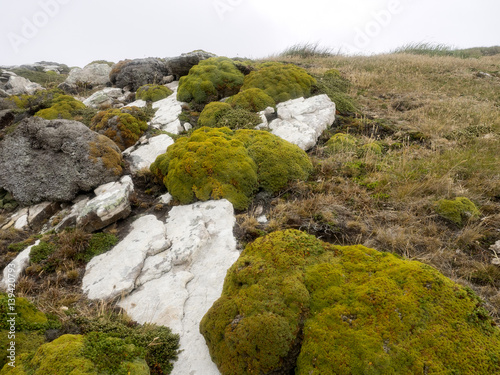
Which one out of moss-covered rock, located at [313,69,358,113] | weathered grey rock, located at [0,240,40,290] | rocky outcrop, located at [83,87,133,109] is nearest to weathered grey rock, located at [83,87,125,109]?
rocky outcrop, located at [83,87,133,109]

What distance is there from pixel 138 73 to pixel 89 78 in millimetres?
5763

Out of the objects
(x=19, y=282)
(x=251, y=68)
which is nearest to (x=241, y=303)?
(x=19, y=282)

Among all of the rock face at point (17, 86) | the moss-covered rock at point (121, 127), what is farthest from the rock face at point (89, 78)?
the moss-covered rock at point (121, 127)

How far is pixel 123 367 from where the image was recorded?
3.04 m

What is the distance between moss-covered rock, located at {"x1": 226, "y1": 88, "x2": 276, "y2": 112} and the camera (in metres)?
10.6

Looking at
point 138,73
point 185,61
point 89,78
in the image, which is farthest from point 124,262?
point 89,78

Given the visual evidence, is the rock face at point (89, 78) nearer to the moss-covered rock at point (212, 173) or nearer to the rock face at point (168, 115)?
the rock face at point (168, 115)

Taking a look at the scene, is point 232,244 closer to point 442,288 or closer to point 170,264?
point 170,264

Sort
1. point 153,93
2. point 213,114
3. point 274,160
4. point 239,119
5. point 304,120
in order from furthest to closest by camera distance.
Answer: point 153,93, point 213,114, point 304,120, point 239,119, point 274,160

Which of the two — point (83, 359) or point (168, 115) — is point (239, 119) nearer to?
point (168, 115)

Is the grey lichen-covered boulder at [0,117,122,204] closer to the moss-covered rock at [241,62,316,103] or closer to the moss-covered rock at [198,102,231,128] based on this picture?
the moss-covered rock at [198,102,231,128]

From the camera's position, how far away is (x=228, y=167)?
22.0ft

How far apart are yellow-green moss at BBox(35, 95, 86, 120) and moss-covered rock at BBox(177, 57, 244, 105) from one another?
4.98 metres

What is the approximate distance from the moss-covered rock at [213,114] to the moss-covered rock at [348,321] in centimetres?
747
